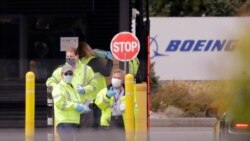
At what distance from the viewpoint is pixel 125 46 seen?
13.7 m

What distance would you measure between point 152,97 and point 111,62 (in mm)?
8615

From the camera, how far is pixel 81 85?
387 inches

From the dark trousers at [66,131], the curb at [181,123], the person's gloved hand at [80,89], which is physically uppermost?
the person's gloved hand at [80,89]

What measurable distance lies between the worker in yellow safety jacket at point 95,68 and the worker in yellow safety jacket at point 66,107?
20.4 inches

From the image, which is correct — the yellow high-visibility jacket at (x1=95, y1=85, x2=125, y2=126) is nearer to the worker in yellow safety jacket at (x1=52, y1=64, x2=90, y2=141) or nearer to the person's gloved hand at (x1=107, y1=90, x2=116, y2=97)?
the person's gloved hand at (x1=107, y1=90, x2=116, y2=97)

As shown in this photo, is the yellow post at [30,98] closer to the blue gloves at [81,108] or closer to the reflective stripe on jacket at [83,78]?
the reflective stripe on jacket at [83,78]

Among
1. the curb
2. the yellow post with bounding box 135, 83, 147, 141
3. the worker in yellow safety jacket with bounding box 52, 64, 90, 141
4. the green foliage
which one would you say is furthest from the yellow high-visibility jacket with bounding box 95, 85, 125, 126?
the green foliage

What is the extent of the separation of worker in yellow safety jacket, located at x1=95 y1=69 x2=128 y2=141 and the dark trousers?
2.20 feet

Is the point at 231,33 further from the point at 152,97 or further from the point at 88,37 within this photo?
the point at 152,97

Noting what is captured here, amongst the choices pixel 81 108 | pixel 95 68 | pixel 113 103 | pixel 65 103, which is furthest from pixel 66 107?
pixel 95 68

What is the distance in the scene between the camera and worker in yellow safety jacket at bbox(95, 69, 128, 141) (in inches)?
403

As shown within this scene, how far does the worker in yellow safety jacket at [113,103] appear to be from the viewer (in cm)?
1023

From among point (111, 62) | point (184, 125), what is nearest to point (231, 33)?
point (111, 62)

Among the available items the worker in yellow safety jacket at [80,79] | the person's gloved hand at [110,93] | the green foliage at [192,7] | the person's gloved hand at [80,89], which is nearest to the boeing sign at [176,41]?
the green foliage at [192,7]
